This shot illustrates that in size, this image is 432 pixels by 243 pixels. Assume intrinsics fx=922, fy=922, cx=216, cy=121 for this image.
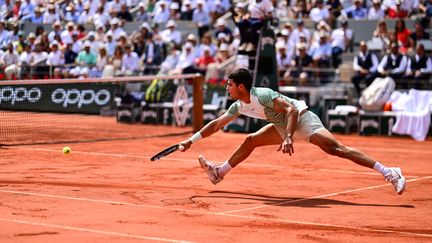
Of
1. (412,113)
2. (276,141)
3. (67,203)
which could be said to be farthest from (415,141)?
(67,203)

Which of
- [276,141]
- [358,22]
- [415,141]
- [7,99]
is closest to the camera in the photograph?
[276,141]

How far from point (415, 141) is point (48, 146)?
336 inches

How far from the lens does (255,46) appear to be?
21828 mm

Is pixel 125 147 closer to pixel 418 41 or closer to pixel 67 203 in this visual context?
pixel 67 203

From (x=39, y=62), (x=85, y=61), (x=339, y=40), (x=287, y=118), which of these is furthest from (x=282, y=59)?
(x=287, y=118)

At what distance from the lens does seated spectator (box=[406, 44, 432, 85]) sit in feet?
73.2

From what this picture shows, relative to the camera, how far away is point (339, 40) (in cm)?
2469

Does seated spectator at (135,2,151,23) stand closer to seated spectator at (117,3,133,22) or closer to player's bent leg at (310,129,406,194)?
seated spectator at (117,3,133,22)

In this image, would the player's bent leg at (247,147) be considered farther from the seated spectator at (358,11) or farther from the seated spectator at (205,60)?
the seated spectator at (358,11)

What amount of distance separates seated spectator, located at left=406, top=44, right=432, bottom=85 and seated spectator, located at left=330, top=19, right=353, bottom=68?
99.4 inches

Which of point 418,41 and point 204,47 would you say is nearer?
point 418,41

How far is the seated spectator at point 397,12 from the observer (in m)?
25.0

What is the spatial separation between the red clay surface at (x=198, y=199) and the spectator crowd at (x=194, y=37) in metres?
6.56

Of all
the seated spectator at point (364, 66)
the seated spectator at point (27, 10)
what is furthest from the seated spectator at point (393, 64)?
the seated spectator at point (27, 10)
